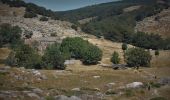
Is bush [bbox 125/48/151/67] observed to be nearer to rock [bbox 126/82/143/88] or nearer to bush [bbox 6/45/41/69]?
bush [bbox 6/45/41/69]

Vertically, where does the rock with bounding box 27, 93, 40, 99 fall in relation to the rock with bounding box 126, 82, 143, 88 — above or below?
above

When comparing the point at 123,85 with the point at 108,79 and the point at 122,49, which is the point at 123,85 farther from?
the point at 122,49

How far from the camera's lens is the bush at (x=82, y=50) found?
15112 centimetres

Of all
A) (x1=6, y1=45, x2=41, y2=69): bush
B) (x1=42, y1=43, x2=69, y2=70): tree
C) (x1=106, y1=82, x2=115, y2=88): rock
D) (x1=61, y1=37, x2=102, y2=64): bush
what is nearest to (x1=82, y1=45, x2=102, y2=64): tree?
(x1=61, y1=37, x2=102, y2=64): bush

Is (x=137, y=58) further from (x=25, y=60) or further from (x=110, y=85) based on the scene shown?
(x=110, y=85)

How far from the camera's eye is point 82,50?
161 m

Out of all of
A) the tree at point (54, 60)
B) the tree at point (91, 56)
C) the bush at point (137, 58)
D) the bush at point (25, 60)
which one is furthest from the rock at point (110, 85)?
the tree at point (91, 56)

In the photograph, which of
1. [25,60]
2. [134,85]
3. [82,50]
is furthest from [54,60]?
[134,85]

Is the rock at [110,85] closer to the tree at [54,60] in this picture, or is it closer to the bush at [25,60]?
the tree at [54,60]

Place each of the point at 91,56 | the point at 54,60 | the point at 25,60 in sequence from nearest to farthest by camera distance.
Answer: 1. the point at 54,60
2. the point at 25,60
3. the point at 91,56

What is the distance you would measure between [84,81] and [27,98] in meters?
A: 32.6

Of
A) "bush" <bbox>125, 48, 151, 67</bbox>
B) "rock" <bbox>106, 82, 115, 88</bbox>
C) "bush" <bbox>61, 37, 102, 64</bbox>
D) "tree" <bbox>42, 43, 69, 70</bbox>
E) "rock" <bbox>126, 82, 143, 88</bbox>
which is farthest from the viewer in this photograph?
"bush" <bbox>61, 37, 102, 64</bbox>

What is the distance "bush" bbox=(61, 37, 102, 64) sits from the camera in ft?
496

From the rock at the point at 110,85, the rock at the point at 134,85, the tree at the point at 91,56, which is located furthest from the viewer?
the tree at the point at 91,56
